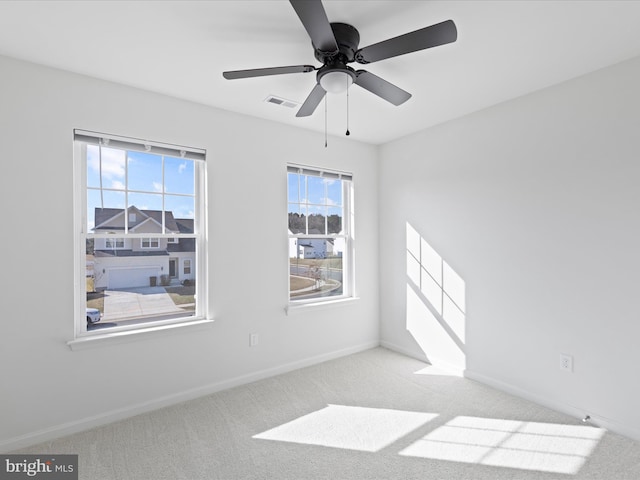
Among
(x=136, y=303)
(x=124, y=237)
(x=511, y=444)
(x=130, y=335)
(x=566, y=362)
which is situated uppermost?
(x=124, y=237)

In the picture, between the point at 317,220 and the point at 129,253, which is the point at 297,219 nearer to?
the point at 317,220

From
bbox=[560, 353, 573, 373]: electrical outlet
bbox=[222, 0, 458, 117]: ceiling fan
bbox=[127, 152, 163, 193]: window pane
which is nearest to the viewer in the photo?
bbox=[222, 0, 458, 117]: ceiling fan

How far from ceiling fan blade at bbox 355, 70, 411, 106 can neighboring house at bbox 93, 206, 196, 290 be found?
1.93 meters

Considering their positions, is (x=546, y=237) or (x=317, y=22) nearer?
(x=317, y=22)

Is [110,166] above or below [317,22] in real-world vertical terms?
below

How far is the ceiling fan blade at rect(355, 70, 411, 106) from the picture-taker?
200cm

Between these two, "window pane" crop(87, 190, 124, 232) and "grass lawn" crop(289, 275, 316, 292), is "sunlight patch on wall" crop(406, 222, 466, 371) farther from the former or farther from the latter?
"window pane" crop(87, 190, 124, 232)

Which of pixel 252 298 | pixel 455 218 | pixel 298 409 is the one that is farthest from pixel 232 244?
pixel 455 218

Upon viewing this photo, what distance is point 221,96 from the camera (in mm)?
2865

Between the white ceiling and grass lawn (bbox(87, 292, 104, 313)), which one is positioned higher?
the white ceiling

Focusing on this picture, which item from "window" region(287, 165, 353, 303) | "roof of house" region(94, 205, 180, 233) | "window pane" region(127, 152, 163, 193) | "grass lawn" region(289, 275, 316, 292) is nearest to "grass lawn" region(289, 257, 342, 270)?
"window" region(287, 165, 353, 303)

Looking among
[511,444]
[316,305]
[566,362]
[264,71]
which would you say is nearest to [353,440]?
[511,444]

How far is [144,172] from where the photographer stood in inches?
112

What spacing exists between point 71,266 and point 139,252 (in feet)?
1.59
